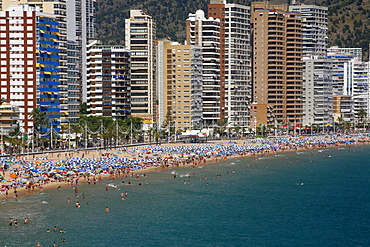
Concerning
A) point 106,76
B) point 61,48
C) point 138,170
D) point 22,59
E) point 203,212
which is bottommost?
point 203,212

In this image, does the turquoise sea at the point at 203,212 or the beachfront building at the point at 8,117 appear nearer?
the turquoise sea at the point at 203,212

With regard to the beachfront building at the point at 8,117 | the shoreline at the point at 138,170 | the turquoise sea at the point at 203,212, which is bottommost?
the turquoise sea at the point at 203,212

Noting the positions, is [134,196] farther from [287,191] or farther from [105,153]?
[105,153]

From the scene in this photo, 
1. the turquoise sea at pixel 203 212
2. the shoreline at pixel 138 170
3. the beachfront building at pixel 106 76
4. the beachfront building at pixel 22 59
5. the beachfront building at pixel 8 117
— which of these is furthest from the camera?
the beachfront building at pixel 106 76

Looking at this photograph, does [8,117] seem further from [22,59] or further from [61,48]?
[61,48]

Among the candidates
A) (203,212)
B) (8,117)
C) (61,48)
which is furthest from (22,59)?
(203,212)

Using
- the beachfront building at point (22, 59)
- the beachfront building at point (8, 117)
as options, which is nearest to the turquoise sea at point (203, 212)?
the beachfront building at point (8, 117)

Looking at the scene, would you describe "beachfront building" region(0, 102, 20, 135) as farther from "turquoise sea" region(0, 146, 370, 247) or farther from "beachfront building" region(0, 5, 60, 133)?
"turquoise sea" region(0, 146, 370, 247)

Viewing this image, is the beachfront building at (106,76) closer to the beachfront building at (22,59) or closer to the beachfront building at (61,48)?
the beachfront building at (61,48)

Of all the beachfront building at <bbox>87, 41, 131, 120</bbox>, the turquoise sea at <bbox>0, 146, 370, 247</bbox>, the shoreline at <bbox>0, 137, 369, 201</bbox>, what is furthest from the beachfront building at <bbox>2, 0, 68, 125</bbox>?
the turquoise sea at <bbox>0, 146, 370, 247</bbox>
